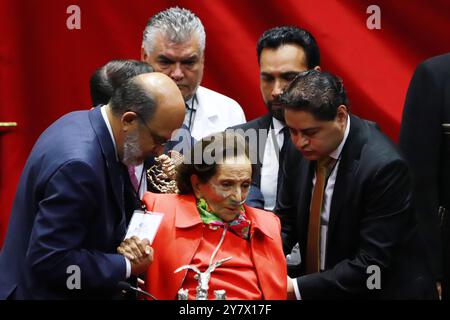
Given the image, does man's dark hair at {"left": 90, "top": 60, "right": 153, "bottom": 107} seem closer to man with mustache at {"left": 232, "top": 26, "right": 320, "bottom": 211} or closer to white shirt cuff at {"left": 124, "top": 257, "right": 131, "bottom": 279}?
man with mustache at {"left": 232, "top": 26, "right": 320, "bottom": 211}

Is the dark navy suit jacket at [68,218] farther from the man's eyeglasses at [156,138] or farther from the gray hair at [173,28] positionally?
the gray hair at [173,28]

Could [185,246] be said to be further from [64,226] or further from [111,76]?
[111,76]

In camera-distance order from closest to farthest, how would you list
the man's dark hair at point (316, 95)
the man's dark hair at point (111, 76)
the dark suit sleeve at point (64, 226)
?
1. the dark suit sleeve at point (64, 226)
2. the man's dark hair at point (316, 95)
3. the man's dark hair at point (111, 76)

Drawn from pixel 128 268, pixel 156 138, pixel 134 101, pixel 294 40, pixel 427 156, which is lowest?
pixel 128 268

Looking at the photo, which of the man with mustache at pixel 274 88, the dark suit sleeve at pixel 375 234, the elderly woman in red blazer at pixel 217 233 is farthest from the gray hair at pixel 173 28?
the dark suit sleeve at pixel 375 234

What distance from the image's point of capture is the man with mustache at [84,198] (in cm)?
244

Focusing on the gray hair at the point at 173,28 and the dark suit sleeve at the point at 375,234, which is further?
the gray hair at the point at 173,28

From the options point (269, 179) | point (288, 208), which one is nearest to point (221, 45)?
point (269, 179)

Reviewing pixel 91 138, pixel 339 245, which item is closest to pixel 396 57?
pixel 339 245

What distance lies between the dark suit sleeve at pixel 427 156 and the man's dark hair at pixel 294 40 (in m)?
0.49

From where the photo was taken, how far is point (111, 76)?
3117 millimetres

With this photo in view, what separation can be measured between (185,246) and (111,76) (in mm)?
727

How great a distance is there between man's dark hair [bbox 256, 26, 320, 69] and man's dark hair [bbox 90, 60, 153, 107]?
24.1 inches

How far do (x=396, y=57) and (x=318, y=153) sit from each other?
1439mm
